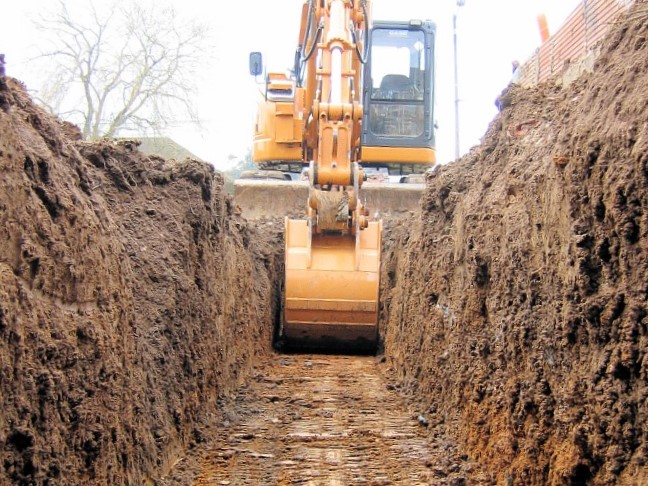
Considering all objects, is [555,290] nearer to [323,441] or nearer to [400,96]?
[323,441]

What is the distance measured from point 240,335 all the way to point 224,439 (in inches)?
97.4

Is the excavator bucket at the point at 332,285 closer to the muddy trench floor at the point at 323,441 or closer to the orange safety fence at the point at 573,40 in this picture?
the muddy trench floor at the point at 323,441

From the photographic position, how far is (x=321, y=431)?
574cm

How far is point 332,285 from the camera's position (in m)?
9.38

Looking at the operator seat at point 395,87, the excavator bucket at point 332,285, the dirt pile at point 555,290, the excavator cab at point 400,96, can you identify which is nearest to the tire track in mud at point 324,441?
the dirt pile at point 555,290

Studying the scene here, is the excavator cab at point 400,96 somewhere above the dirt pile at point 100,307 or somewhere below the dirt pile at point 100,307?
above

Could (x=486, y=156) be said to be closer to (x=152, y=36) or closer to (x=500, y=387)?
(x=500, y=387)

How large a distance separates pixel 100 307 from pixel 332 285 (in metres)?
5.92

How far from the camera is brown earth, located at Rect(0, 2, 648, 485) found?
9.02 feet

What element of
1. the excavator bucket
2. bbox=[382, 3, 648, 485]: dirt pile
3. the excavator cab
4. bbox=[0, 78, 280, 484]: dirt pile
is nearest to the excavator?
the excavator bucket

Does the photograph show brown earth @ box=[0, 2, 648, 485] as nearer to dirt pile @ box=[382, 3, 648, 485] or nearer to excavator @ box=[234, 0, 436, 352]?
dirt pile @ box=[382, 3, 648, 485]

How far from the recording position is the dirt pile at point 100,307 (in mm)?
2732

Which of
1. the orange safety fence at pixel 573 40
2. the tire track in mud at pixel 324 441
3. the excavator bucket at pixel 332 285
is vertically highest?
the orange safety fence at pixel 573 40

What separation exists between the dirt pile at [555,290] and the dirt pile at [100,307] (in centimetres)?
182
